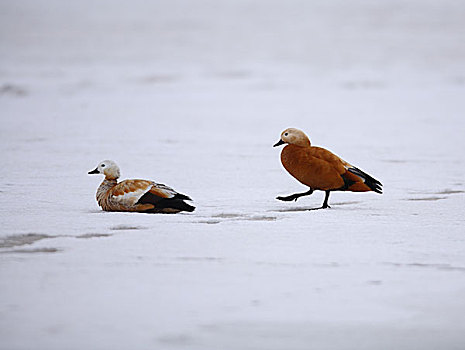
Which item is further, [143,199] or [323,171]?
[323,171]

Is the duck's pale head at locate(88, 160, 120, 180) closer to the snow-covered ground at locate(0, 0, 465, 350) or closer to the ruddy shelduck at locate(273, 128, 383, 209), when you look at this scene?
the snow-covered ground at locate(0, 0, 465, 350)

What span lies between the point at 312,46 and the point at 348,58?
1905mm

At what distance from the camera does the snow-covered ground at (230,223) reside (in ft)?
8.69

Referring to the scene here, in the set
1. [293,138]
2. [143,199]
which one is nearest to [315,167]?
[293,138]

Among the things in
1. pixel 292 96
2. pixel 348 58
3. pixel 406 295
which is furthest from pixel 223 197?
pixel 348 58

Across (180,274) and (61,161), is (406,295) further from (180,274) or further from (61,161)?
(61,161)

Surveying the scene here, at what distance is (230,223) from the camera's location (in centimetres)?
412

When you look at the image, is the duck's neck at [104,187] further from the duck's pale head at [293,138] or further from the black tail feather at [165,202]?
the duck's pale head at [293,138]

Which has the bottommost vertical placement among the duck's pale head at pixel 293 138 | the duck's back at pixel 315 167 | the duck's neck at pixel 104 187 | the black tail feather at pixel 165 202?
the black tail feather at pixel 165 202

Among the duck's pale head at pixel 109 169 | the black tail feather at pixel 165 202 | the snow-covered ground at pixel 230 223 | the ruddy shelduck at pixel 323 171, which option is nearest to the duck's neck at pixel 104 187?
the duck's pale head at pixel 109 169

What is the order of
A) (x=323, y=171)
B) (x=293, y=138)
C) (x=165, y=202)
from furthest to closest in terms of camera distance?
(x=293, y=138)
(x=323, y=171)
(x=165, y=202)

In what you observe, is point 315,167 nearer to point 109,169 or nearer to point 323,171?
point 323,171

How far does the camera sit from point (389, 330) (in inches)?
103

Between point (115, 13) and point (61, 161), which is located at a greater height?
point (115, 13)
